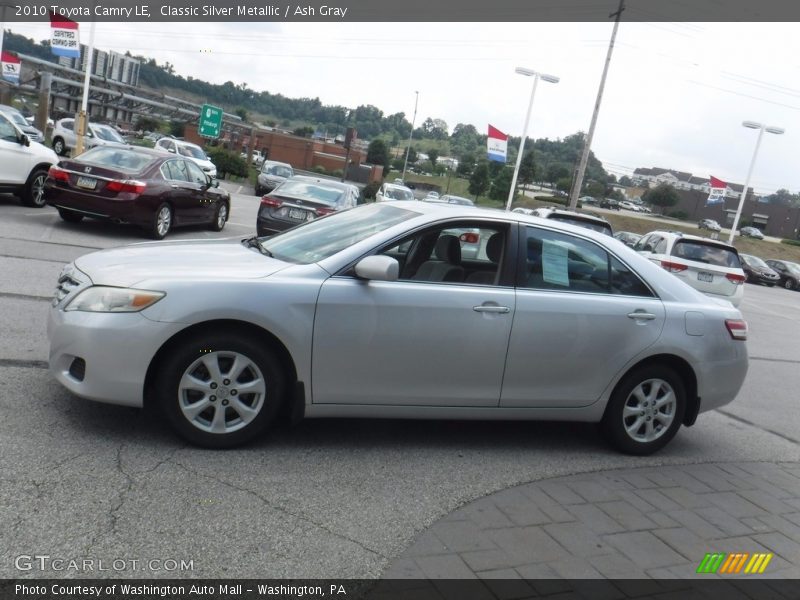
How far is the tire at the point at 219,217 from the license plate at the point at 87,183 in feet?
12.0

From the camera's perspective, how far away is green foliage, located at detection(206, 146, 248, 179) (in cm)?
4219

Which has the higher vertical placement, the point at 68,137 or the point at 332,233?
the point at 332,233

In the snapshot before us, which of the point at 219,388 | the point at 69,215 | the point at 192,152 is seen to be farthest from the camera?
the point at 192,152

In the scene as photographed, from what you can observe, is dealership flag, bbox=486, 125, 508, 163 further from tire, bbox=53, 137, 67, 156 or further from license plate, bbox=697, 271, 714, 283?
tire, bbox=53, 137, 67, 156

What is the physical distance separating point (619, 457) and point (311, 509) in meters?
2.57

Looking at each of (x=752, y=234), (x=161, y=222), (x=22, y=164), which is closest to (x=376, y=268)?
(x=161, y=222)

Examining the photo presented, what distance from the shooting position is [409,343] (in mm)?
4520

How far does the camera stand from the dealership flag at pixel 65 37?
22.0 m

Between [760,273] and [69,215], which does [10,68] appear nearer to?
[69,215]

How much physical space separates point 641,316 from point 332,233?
226 cm

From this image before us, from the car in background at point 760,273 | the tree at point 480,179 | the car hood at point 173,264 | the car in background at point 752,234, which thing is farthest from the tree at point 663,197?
the car hood at point 173,264

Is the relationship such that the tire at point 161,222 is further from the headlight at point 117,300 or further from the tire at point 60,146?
the tire at point 60,146

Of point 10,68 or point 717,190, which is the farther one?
point 717,190

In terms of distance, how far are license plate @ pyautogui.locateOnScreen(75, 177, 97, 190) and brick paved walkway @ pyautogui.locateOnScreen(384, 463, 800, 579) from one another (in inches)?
393
